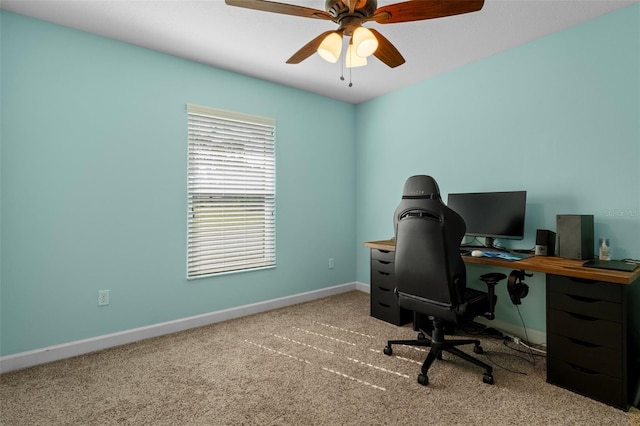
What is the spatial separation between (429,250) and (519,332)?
1547 mm

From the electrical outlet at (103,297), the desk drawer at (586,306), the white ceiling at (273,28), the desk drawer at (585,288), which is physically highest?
the white ceiling at (273,28)

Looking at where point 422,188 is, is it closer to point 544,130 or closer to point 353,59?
point 353,59

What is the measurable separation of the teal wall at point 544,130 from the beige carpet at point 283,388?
0.97 metres

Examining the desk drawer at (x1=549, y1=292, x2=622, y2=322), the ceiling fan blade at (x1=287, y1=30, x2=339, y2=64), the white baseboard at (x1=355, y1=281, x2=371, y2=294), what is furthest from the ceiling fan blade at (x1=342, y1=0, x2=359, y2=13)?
the white baseboard at (x1=355, y1=281, x2=371, y2=294)

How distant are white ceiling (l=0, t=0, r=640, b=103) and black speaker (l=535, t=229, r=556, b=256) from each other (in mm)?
1669

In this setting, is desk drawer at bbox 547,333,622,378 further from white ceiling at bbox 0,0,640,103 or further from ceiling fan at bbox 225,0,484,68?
white ceiling at bbox 0,0,640,103

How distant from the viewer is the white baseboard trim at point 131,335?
232 cm

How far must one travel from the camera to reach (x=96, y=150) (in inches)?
102

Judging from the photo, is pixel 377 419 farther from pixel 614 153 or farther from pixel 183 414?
pixel 614 153

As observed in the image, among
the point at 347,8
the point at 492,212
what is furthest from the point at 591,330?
the point at 347,8

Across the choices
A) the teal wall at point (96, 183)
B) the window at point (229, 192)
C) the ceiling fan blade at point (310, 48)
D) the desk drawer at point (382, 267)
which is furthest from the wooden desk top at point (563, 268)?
the teal wall at point (96, 183)

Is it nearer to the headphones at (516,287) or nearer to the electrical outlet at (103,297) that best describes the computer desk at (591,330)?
the headphones at (516,287)

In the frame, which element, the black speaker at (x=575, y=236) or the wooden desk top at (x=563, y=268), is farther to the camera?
the black speaker at (x=575, y=236)

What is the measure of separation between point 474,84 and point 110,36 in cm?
337
